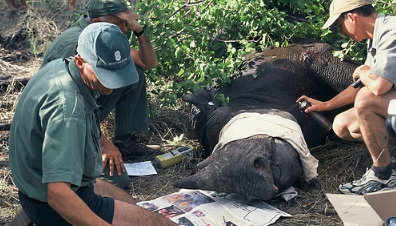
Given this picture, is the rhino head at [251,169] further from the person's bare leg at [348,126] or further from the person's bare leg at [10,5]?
the person's bare leg at [10,5]

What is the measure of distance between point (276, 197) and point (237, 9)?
206cm

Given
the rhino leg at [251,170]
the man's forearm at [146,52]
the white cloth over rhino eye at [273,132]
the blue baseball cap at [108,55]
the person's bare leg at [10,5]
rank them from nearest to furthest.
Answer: the blue baseball cap at [108,55]
the rhino leg at [251,170]
the white cloth over rhino eye at [273,132]
the man's forearm at [146,52]
the person's bare leg at [10,5]

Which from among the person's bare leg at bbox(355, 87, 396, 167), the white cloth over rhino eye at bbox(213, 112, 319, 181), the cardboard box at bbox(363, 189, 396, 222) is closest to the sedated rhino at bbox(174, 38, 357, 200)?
the white cloth over rhino eye at bbox(213, 112, 319, 181)

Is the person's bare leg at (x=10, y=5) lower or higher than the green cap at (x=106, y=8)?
lower

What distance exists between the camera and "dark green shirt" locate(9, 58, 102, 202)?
283 cm

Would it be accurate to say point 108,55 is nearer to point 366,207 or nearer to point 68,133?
point 68,133

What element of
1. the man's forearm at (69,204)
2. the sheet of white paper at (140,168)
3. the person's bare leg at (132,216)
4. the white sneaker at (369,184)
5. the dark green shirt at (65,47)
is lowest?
the sheet of white paper at (140,168)

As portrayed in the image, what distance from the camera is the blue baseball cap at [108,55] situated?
2.94 m

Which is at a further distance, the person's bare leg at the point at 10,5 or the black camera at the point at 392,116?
the person's bare leg at the point at 10,5

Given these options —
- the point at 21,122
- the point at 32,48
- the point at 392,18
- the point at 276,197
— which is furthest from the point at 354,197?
the point at 32,48

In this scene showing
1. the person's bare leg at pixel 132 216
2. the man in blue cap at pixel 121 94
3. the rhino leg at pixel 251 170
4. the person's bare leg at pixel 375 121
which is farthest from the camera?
the man in blue cap at pixel 121 94

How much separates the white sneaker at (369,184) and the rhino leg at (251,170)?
1.65ft

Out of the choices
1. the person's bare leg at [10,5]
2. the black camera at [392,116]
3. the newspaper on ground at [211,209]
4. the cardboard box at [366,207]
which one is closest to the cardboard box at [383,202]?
the cardboard box at [366,207]

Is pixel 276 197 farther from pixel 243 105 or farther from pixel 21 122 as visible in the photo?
pixel 21 122
